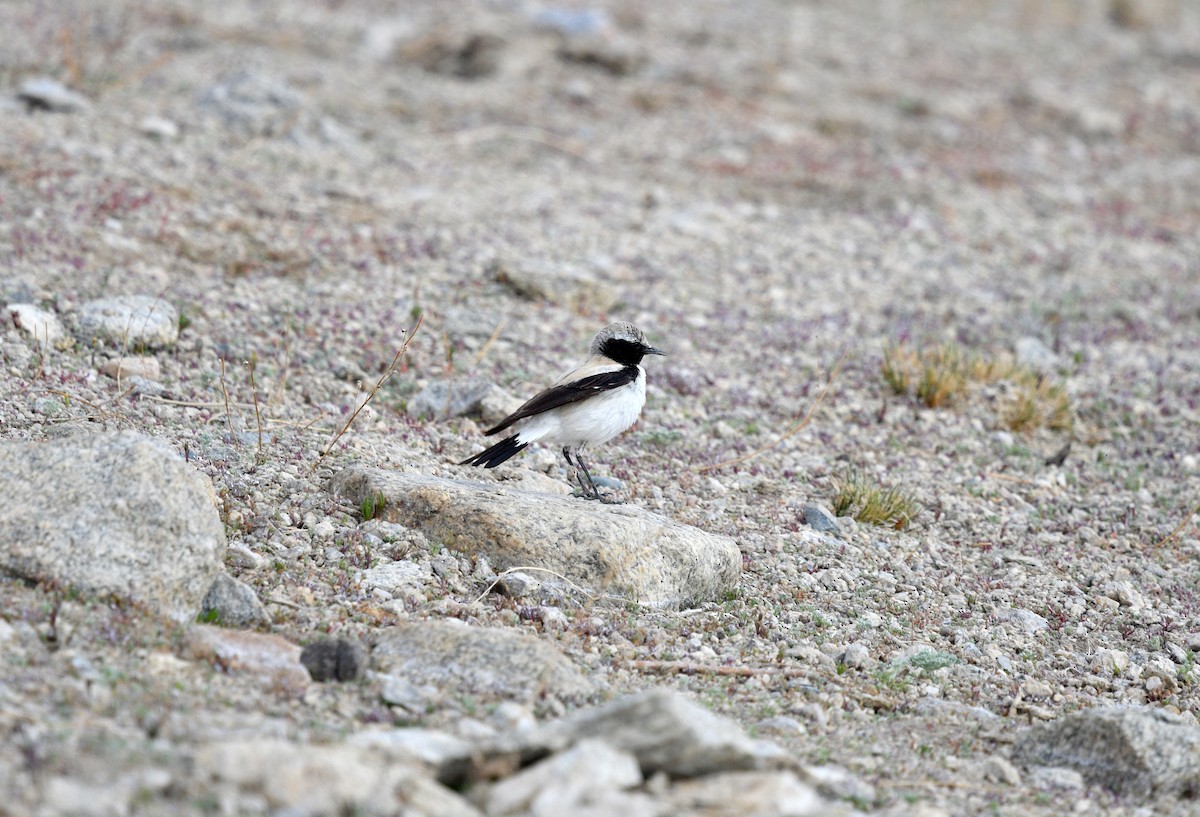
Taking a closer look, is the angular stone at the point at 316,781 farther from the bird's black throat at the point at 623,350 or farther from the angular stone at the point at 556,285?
the angular stone at the point at 556,285

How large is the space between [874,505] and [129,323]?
15.9 ft

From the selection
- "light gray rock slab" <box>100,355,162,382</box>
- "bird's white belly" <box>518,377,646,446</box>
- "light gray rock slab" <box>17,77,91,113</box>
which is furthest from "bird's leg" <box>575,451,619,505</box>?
"light gray rock slab" <box>17,77,91,113</box>

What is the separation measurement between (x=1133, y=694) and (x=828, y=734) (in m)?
1.87

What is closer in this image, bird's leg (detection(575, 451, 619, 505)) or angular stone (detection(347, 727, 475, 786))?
angular stone (detection(347, 727, 475, 786))

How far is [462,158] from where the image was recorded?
44.9 feet

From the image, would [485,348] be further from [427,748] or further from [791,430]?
[427,748]

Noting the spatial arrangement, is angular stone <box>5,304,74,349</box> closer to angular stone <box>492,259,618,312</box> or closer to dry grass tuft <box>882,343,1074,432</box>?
angular stone <box>492,259,618,312</box>

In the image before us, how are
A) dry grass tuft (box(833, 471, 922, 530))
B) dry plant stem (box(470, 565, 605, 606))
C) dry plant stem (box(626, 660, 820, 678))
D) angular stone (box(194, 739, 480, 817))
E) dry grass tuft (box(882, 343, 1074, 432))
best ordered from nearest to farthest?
angular stone (box(194, 739, 480, 817)) → dry plant stem (box(626, 660, 820, 678)) → dry plant stem (box(470, 565, 605, 606)) → dry grass tuft (box(833, 471, 922, 530)) → dry grass tuft (box(882, 343, 1074, 432))

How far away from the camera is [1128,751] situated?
5.15m

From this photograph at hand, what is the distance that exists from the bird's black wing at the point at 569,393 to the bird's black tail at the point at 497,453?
9 cm

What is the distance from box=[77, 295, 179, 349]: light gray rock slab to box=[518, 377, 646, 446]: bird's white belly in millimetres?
2645

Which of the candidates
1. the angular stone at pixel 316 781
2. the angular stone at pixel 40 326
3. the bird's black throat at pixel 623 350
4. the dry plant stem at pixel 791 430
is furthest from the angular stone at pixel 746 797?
the angular stone at pixel 40 326

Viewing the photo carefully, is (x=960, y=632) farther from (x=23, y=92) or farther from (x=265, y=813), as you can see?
(x=23, y=92)

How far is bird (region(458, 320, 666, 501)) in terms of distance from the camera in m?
7.32
